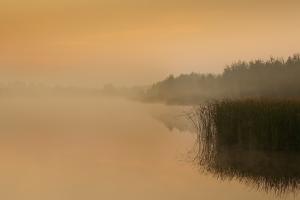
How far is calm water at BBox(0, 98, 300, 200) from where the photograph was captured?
440cm

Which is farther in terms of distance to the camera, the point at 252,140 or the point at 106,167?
the point at 252,140

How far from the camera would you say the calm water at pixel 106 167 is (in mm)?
4402

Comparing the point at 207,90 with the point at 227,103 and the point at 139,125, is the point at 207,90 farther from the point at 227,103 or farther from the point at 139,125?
the point at 227,103

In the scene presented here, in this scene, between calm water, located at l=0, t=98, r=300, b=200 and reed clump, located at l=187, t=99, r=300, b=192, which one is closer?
calm water, located at l=0, t=98, r=300, b=200

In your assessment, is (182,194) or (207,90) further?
(207,90)

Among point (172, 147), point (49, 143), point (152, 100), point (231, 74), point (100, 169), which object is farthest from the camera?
point (152, 100)

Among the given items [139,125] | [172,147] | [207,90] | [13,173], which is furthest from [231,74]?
[13,173]

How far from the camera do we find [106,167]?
5641mm

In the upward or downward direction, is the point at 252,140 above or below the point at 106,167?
above

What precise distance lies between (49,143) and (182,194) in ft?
12.7

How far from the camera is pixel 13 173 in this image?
16.8 feet

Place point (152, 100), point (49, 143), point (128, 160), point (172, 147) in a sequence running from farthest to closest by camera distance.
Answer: point (152, 100) < point (49, 143) < point (172, 147) < point (128, 160)

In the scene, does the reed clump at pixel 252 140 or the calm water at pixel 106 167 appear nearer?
the calm water at pixel 106 167

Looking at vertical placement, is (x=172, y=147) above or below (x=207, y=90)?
below
